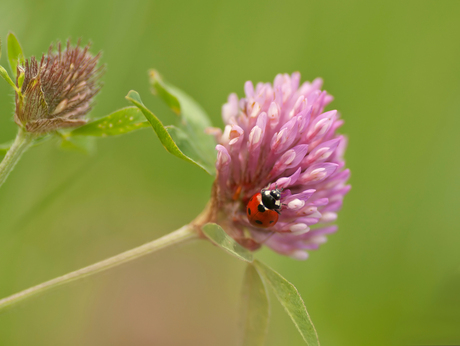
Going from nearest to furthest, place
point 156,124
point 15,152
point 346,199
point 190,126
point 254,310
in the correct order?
point 15,152
point 156,124
point 254,310
point 190,126
point 346,199

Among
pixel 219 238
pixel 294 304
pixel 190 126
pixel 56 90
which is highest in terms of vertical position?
pixel 56 90

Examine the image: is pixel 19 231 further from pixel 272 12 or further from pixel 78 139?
pixel 272 12

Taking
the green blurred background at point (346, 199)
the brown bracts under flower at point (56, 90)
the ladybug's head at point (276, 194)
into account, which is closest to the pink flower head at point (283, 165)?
the ladybug's head at point (276, 194)

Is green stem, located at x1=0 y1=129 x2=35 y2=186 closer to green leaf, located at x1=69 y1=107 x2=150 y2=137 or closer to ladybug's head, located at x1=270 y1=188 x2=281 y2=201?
green leaf, located at x1=69 y1=107 x2=150 y2=137

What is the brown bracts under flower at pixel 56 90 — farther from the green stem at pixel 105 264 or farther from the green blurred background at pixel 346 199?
the green blurred background at pixel 346 199

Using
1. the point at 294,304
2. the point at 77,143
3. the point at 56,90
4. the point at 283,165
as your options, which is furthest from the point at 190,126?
the point at 294,304

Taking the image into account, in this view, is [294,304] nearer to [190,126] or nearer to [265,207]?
[265,207]
